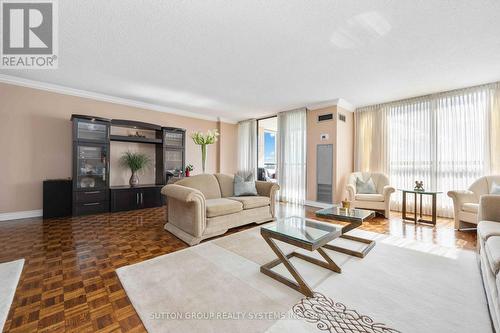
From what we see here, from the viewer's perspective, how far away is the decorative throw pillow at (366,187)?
15.4 ft

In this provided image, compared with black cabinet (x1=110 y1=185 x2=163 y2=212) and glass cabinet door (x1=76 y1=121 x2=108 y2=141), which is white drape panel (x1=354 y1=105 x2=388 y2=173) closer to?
black cabinet (x1=110 y1=185 x2=163 y2=212)

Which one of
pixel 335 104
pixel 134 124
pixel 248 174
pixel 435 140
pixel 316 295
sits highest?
pixel 335 104

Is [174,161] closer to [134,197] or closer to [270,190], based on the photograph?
[134,197]

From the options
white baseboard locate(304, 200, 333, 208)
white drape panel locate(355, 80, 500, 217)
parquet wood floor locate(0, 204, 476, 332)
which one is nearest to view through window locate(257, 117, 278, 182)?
white baseboard locate(304, 200, 333, 208)

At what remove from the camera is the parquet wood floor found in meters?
1.43

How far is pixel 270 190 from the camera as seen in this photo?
13.0 ft

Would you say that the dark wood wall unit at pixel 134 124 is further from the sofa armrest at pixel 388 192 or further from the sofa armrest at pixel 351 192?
the sofa armrest at pixel 388 192

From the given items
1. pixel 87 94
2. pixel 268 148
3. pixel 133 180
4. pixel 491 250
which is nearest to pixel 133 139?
pixel 133 180

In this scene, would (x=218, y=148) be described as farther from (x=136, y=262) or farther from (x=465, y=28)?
(x=465, y=28)

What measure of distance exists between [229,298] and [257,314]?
0.90ft

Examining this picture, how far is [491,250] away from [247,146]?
19.9 ft

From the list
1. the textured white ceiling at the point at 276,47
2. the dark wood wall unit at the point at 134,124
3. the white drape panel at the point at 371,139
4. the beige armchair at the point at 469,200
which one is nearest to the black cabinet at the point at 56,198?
the dark wood wall unit at the point at 134,124

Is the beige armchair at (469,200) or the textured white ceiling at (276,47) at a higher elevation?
the textured white ceiling at (276,47)

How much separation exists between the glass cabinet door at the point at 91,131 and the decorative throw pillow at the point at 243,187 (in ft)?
10.0
